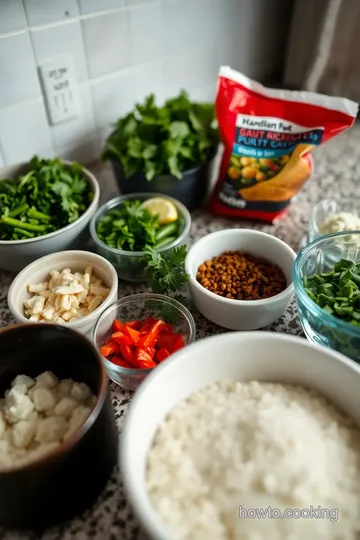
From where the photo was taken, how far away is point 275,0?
134 centimetres

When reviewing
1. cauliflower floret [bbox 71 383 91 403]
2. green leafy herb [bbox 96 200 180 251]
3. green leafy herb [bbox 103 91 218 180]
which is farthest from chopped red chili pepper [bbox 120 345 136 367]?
green leafy herb [bbox 103 91 218 180]

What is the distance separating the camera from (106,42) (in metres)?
1.06

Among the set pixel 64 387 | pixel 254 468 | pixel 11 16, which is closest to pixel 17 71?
pixel 11 16

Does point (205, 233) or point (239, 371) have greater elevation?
point (239, 371)

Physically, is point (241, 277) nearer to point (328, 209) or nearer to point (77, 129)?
point (328, 209)

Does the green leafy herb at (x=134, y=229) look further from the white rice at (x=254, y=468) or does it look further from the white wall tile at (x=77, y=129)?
the white rice at (x=254, y=468)

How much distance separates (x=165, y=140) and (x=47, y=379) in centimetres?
57

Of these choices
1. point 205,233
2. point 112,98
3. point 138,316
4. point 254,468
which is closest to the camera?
point 254,468

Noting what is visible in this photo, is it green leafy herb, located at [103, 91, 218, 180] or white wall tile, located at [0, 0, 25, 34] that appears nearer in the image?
white wall tile, located at [0, 0, 25, 34]

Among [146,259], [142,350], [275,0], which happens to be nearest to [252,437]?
[142,350]

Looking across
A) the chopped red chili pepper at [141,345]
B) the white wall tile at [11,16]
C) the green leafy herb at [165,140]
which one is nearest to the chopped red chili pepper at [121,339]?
the chopped red chili pepper at [141,345]

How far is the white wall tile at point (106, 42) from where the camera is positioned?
1.02m

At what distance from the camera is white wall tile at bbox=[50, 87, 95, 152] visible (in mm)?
1083

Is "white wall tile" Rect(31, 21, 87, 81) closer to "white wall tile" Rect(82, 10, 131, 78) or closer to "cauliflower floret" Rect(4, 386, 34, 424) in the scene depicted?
"white wall tile" Rect(82, 10, 131, 78)
